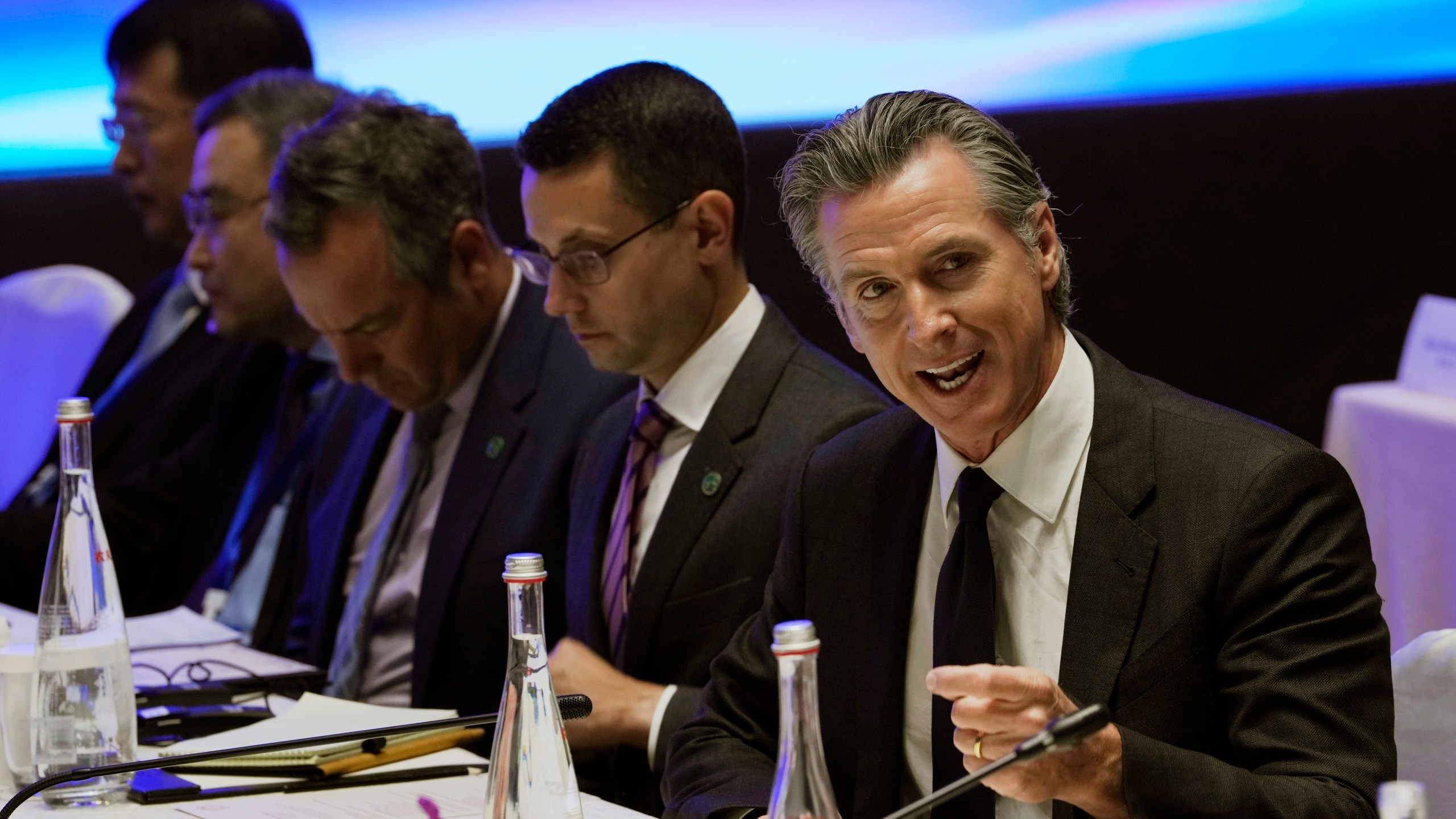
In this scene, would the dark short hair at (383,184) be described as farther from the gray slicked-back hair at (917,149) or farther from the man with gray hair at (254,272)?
the gray slicked-back hair at (917,149)

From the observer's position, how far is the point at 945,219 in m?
1.59

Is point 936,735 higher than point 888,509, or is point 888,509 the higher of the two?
point 888,509

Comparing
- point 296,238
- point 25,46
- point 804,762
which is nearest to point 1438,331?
point 296,238

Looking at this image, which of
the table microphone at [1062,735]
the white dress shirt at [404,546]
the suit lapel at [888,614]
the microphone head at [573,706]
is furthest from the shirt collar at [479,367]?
the table microphone at [1062,735]

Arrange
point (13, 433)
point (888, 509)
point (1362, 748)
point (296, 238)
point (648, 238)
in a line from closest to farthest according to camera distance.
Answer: point (1362, 748) < point (888, 509) < point (648, 238) < point (296, 238) < point (13, 433)

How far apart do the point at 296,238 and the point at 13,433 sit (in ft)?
7.39

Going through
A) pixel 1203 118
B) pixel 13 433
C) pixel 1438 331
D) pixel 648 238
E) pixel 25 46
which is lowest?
pixel 13 433

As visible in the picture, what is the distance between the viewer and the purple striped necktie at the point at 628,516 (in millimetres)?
2275

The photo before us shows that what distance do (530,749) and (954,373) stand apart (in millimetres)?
635


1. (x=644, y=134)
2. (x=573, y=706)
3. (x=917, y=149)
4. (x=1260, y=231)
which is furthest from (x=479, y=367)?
(x=1260, y=231)

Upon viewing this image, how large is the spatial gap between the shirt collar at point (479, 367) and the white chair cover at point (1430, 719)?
1.77m

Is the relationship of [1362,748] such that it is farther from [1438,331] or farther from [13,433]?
[13,433]

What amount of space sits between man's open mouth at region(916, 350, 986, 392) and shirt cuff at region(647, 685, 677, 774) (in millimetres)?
702

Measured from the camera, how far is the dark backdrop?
3855 millimetres
